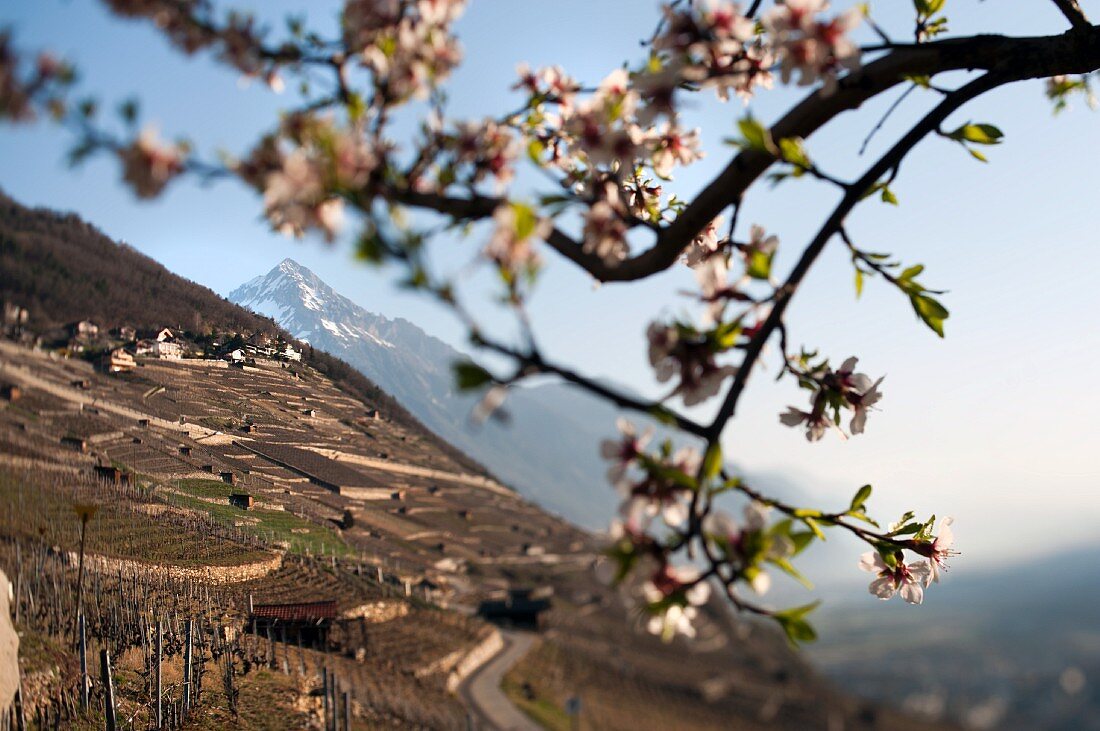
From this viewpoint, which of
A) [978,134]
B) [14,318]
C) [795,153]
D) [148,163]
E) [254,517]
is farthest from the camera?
[254,517]

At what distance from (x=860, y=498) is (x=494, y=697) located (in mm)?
20635

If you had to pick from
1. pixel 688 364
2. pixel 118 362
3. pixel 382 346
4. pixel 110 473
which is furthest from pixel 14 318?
pixel 688 364

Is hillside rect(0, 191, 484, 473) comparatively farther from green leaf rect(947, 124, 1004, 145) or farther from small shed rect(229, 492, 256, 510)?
green leaf rect(947, 124, 1004, 145)

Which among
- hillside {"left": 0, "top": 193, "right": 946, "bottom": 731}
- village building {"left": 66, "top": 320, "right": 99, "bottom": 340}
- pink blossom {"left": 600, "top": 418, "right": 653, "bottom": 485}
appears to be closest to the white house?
hillside {"left": 0, "top": 193, "right": 946, "bottom": 731}

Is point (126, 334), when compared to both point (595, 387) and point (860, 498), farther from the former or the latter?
point (860, 498)

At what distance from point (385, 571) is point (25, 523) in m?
1.80

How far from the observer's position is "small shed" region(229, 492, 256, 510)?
2262 millimetres

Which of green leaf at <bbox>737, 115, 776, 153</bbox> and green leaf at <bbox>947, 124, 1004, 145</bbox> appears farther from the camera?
green leaf at <bbox>947, 124, 1004, 145</bbox>

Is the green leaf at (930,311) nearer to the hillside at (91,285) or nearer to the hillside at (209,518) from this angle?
the hillside at (209,518)

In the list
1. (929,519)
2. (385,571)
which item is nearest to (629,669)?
(385,571)

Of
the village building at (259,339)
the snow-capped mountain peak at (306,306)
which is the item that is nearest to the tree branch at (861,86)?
the snow-capped mountain peak at (306,306)

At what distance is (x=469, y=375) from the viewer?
0.79 m

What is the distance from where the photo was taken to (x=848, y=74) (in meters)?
1.25

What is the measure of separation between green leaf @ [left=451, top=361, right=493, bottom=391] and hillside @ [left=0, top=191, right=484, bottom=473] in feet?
5.34
